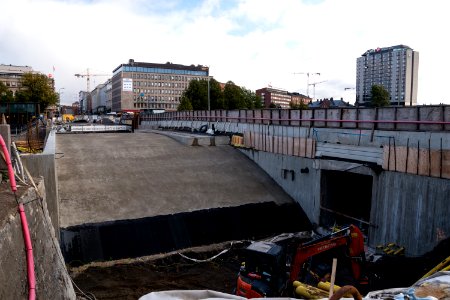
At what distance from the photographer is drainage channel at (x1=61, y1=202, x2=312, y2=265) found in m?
14.5

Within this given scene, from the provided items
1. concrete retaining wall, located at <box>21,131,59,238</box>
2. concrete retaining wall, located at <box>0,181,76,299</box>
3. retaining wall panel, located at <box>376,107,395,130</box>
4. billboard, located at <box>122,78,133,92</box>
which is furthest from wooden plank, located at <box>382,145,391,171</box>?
billboard, located at <box>122,78,133,92</box>

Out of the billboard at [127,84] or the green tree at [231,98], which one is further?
the billboard at [127,84]

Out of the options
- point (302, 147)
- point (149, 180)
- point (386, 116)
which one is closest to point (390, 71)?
point (302, 147)

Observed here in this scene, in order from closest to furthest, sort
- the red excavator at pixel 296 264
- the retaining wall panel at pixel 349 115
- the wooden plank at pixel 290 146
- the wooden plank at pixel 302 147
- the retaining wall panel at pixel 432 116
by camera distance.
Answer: the red excavator at pixel 296 264, the retaining wall panel at pixel 432 116, the retaining wall panel at pixel 349 115, the wooden plank at pixel 302 147, the wooden plank at pixel 290 146

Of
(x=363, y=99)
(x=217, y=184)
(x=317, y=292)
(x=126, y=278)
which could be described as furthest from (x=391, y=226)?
(x=363, y=99)

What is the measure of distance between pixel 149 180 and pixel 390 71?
70836mm

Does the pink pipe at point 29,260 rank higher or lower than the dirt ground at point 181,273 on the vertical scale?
higher

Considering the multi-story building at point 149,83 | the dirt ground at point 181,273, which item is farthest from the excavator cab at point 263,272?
the multi-story building at point 149,83

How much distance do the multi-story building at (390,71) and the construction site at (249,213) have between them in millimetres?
54240

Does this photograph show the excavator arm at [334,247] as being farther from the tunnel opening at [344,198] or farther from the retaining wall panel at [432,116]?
the tunnel opening at [344,198]

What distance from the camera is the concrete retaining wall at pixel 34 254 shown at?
6000mm

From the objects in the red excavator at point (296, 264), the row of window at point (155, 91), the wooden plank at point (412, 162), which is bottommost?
the red excavator at point (296, 264)

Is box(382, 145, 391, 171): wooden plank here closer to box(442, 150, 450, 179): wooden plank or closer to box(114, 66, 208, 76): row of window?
box(442, 150, 450, 179): wooden plank

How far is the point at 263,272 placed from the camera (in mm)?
9164
